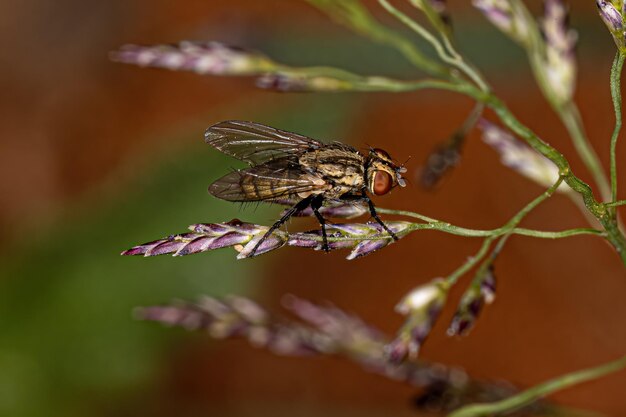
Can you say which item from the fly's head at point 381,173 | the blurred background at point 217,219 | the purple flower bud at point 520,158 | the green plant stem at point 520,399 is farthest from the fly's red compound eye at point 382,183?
the blurred background at point 217,219

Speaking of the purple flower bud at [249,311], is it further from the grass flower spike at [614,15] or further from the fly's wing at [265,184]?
the grass flower spike at [614,15]

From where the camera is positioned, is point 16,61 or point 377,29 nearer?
point 377,29

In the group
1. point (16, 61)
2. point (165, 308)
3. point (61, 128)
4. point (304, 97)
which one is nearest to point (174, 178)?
point (304, 97)

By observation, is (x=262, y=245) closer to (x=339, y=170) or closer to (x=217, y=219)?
(x=339, y=170)

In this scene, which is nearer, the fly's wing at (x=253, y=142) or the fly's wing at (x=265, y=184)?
the fly's wing at (x=265, y=184)

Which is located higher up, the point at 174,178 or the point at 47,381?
the point at 174,178

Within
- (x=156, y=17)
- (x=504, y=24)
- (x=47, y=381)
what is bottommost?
(x=47, y=381)

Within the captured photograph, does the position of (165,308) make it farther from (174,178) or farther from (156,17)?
(156,17)
